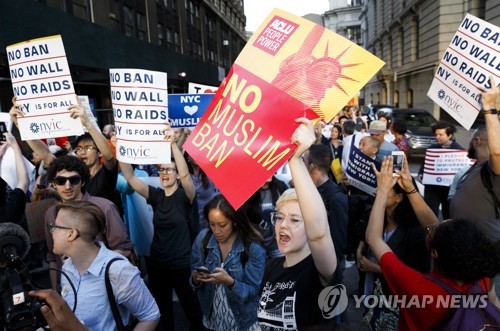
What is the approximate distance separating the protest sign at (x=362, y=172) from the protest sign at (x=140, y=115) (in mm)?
1841

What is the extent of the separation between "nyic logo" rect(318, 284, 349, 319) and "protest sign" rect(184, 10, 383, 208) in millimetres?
639

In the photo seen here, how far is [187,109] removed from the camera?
548cm

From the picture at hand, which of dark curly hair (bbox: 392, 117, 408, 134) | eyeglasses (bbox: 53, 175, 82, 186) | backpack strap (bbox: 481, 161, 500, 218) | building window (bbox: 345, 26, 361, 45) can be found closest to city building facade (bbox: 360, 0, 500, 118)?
dark curly hair (bbox: 392, 117, 408, 134)

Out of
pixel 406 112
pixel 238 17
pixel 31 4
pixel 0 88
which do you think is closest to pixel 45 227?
pixel 31 4

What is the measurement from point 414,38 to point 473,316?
35844mm

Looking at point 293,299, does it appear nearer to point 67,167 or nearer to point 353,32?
point 67,167

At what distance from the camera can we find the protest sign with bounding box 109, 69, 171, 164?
11.5 feet

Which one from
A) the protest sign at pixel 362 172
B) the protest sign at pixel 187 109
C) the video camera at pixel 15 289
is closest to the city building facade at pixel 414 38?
the protest sign at pixel 187 109

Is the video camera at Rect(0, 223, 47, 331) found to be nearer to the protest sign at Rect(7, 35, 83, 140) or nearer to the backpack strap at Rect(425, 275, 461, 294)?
the backpack strap at Rect(425, 275, 461, 294)

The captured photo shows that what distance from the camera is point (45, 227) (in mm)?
3234

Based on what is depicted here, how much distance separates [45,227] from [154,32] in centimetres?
2469

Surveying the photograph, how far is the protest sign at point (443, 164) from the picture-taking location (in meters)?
4.39

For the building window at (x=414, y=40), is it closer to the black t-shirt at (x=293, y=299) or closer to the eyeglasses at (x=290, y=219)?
the eyeglasses at (x=290, y=219)

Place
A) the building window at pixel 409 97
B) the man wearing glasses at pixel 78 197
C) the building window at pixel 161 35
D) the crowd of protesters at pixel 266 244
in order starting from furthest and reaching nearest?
the building window at pixel 409 97 < the building window at pixel 161 35 < the man wearing glasses at pixel 78 197 < the crowd of protesters at pixel 266 244
